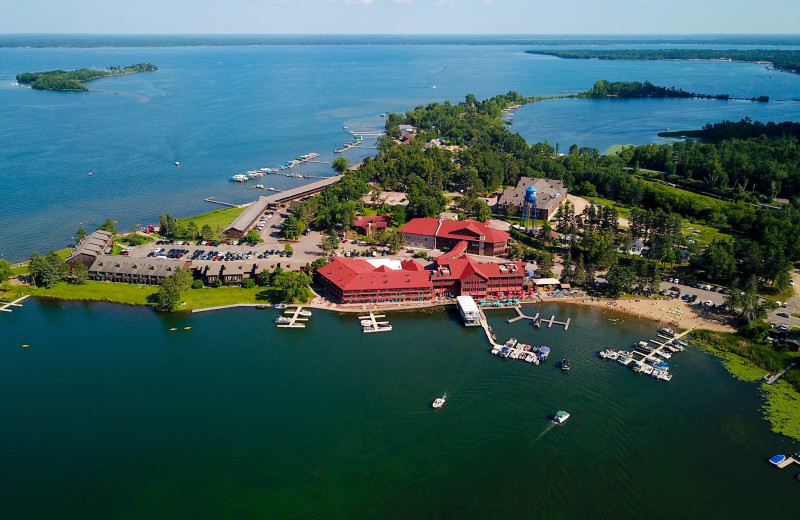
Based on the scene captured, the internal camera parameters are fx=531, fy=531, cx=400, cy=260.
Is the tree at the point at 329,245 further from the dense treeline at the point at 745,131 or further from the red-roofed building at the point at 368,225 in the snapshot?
the dense treeline at the point at 745,131

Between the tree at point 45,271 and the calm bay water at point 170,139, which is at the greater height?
the calm bay water at point 170,139

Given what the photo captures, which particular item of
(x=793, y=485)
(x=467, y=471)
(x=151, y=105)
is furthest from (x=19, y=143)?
(x=793, y=485)

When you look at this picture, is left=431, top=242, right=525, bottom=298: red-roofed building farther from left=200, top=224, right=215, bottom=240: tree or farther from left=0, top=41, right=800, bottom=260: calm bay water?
left=0, top=41, right=800, bottom=260: calm bay water

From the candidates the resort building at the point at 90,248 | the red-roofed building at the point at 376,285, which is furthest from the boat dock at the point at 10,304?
the red-roofed building at the point at 376,285

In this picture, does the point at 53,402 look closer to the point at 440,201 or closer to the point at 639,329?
the point at 639,329

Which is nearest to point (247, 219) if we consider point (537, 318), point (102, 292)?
point (102, 292)

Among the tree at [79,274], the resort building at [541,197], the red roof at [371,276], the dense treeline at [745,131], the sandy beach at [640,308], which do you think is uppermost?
the dense treeline at [745,131]

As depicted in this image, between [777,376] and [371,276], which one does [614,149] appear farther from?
[371,276]
